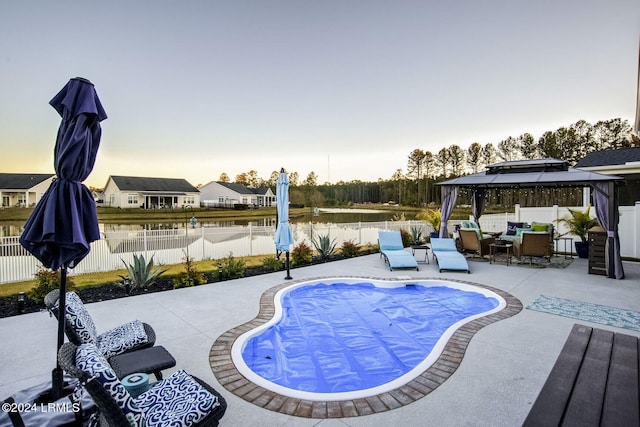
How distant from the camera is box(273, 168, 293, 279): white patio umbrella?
26.1 feet

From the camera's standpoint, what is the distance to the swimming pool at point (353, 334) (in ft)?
12.5

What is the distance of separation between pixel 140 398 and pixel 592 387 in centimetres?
303

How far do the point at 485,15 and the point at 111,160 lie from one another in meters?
21.2

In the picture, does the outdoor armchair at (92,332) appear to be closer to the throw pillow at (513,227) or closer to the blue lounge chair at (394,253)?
the blue lounge chair at (394,253)

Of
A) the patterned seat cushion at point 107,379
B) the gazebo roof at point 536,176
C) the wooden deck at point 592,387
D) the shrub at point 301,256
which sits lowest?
the shrub at point 301,256

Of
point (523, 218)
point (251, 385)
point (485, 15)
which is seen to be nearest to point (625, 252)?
point (523, 218)

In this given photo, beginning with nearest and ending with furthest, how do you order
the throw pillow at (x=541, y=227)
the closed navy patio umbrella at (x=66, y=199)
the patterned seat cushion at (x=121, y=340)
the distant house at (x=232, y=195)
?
1. the closed navy patio umbrella at (x=66, y=199)
2. the patterned seat cushion at (x=121, y=340)
3. the throw pillow at (x=541, y=227)
4. the distant house at (x=232, y=195)

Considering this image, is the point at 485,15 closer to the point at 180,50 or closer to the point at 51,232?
the point at 180,50

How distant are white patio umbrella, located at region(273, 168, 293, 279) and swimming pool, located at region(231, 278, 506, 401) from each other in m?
1.06

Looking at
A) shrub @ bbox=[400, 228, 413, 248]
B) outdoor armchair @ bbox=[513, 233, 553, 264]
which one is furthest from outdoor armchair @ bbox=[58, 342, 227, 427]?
shrub @ bbox=[400, 228, 413, 248]

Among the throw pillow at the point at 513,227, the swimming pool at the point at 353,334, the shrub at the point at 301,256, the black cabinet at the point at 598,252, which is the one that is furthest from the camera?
the throw pillow at the point at 513,227

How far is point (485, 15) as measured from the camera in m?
9.70

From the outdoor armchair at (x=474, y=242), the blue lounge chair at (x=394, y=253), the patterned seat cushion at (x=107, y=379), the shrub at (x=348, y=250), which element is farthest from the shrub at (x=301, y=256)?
the patterned seat cushion at (x=107, y=379)

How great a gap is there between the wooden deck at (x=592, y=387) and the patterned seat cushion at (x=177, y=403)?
1.93m
